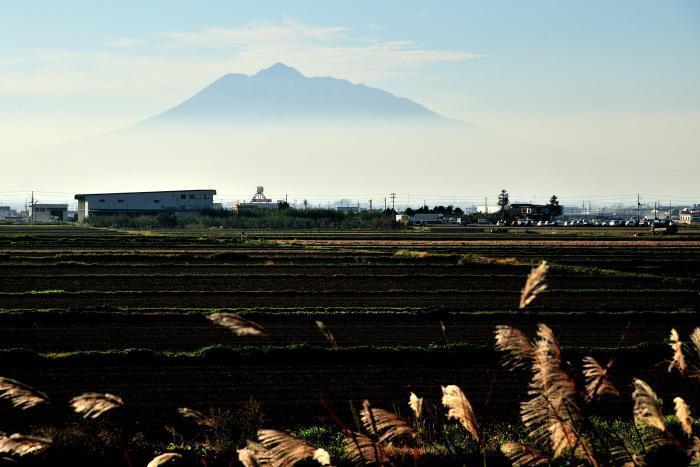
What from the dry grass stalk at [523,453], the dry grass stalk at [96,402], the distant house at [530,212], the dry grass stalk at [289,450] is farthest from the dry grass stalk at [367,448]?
the distant house at [530,212]

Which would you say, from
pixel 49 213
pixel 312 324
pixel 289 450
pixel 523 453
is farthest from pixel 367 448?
pixel 49 213

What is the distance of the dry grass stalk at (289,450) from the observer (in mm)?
5145

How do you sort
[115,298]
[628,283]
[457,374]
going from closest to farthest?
[457,374] → [115,298] → [628,283]

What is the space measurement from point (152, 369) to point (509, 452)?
14.4 meters

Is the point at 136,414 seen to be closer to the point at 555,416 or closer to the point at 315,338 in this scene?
the point at 315,338

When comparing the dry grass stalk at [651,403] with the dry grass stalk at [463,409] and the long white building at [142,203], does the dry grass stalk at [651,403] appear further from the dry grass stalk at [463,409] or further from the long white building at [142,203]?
the long white building at [142,203]

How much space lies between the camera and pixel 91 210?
5330 inches

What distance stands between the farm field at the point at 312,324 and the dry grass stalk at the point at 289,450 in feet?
4.22

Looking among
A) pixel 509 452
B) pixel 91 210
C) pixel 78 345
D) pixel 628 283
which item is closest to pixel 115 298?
pixel 78 345

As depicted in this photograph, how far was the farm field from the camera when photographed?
680 inches

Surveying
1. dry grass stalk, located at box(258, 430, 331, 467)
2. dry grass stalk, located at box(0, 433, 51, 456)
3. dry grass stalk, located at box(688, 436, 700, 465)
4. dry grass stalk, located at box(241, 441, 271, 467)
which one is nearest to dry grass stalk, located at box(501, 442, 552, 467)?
dry grass stalk, located at box(688, 436, 700, 465)

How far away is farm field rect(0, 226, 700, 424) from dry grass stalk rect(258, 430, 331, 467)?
50.6 inches

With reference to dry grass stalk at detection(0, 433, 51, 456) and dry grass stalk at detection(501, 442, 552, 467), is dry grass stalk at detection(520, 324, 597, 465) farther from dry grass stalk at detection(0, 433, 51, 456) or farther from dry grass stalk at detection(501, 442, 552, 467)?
dry grass stalk at detection(0, 433, 51, 456)

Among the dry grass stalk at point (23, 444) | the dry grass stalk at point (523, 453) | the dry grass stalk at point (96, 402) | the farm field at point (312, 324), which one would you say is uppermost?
the dry grass stalk at point (96, 402)
